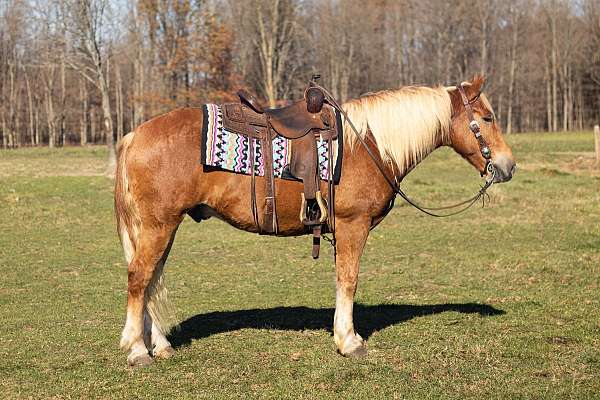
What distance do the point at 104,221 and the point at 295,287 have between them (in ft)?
24.5

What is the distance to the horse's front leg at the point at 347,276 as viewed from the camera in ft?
17.6

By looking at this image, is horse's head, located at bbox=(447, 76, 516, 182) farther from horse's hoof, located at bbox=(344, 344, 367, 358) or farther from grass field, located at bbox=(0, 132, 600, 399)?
horse's hoof, located at bbox=(344, 344, 367, 358)

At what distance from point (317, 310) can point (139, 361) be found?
2.46m

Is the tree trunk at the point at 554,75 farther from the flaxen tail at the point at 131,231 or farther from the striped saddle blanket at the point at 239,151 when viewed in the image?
the flaxen tail at the point at 131,231

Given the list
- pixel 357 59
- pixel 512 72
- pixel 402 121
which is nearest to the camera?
pixel 402 121

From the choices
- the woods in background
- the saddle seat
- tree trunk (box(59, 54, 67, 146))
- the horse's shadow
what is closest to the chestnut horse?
the saddle seat

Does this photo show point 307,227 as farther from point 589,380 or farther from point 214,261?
point 214,261

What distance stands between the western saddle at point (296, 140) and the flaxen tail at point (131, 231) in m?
0.89

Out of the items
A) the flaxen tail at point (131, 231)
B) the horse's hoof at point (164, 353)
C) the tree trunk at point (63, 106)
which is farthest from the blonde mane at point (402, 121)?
the tree trunk at point (63, 106)

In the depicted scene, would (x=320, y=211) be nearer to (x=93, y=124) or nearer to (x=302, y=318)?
(x=302, y=318)

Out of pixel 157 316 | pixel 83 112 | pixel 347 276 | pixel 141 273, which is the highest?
pixel 83 112

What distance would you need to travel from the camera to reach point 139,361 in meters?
5.09

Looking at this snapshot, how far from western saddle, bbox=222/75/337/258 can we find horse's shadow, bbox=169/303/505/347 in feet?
4.53

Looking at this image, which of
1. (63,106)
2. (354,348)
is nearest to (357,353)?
(354,348)
